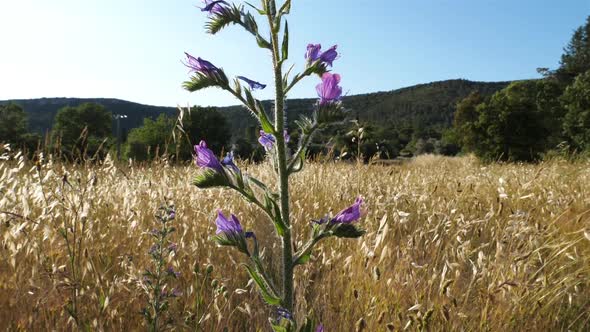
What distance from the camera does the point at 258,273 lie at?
128 centimetres

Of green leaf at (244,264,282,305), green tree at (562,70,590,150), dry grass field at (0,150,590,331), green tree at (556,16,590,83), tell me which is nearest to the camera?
green leaf at (244,264,282,305)

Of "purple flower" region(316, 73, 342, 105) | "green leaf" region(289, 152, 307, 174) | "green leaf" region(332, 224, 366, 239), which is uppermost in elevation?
"purple flower" region(316, 73, 342, 105)

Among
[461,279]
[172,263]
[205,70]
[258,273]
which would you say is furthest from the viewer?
[461,279]

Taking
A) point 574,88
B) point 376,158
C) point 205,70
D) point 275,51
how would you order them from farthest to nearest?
point 574,88 → point 376,158 → point 205,70 → point 275,51

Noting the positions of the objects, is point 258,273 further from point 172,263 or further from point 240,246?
point 172,263

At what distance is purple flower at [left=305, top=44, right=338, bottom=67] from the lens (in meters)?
1.53

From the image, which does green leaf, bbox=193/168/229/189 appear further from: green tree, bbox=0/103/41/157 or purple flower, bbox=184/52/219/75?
green tree, bbox=0/103/41/157

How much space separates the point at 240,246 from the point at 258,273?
0.44ft

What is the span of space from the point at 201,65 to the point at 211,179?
0.43 metres

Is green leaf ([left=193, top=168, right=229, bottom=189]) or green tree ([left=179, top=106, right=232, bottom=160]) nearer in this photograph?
green leaf ([left=193, top=168, right=229, bottom=189])

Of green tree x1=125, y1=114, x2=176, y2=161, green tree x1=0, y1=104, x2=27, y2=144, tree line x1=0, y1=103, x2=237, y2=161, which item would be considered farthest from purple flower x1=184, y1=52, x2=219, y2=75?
green tree x1=0, y1=104, x2=27, y2=144

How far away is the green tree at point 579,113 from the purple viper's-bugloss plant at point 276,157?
27.6 m

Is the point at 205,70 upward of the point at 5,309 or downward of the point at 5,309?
upward

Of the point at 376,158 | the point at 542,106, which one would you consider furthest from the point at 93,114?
the point at 376,158
